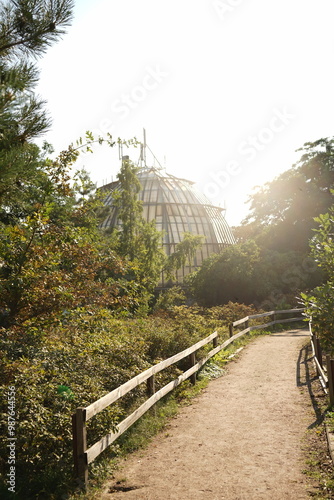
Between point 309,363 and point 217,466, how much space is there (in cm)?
740

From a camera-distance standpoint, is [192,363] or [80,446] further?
[192,363]

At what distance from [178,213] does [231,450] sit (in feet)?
110

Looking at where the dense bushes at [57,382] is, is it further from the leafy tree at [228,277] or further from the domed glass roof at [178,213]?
Answer: the domed glass roof at [178,213]

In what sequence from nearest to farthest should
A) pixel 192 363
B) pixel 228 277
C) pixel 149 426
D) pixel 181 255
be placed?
pixel 149 426 < pixel 192 363 < pixel 181 255 < pixel 228 277

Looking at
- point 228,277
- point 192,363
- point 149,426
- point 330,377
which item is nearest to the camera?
point 149,426

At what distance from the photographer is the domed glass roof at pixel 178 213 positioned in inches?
1502

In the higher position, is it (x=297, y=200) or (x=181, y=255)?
(x=297, y=200)

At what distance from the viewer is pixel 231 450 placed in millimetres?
6379

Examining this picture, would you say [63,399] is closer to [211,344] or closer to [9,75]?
[9,75]

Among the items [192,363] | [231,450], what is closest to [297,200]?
A: [192,363]

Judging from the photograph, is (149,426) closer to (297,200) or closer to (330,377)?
(330,377)

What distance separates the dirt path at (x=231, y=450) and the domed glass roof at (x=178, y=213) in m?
26.5

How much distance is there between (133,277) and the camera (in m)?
22.0

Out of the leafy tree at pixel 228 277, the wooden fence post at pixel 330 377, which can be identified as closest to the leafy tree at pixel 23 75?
the wooden fence post at pixel 330 377
